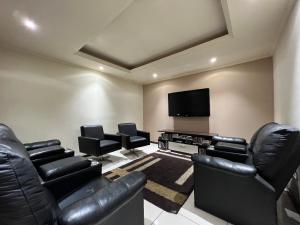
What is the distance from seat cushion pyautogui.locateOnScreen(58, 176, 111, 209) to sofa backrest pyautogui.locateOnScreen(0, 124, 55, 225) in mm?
515

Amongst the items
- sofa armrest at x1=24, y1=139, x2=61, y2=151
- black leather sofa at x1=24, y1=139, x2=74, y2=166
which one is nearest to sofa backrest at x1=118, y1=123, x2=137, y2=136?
sofa armrest at x1=24, y1=139, x2=61, y2=151

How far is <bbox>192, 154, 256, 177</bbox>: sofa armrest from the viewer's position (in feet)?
4.21

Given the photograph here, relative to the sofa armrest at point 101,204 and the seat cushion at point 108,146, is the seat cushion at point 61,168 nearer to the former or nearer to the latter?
the sofa armrest at point 101,204

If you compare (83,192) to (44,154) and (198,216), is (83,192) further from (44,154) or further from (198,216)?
(198,216)

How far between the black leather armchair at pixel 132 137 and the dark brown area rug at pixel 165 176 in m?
0.38

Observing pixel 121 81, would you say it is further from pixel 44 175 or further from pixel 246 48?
pixel 44 175

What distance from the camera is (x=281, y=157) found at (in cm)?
122

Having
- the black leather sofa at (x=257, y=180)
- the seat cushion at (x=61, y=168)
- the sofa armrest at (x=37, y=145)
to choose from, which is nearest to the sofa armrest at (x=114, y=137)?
the sofa armrest at (x=37, y=145)

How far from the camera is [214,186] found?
1496 millimetres

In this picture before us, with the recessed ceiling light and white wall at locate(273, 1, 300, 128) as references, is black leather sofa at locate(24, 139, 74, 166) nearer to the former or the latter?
the recessed ceiling light

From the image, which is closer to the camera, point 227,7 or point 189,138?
point 227,7

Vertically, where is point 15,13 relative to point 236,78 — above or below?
above

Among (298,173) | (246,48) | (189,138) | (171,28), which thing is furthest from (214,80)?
(298,173)

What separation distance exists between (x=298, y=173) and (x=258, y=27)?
2.09 meters
